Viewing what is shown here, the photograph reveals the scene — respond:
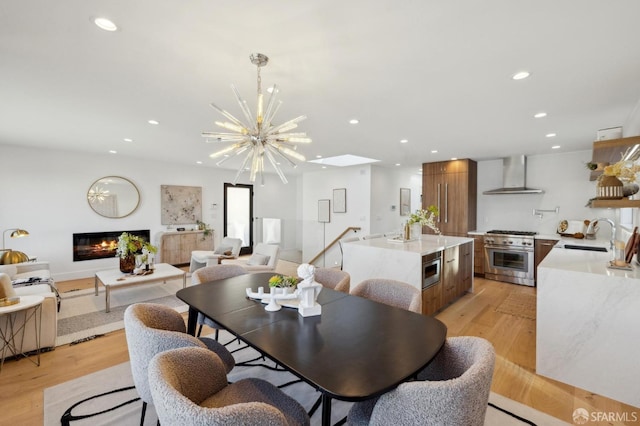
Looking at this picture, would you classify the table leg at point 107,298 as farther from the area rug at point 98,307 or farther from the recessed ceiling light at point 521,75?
the recessed ceiling light at point 521,75

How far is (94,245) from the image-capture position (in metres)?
5.91

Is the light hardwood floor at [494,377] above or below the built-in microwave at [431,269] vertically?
below

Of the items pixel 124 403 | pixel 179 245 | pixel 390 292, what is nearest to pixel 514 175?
pixel 390 292

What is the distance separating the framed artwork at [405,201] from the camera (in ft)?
27.1

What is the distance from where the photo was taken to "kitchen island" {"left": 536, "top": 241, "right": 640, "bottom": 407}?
6.86 feet

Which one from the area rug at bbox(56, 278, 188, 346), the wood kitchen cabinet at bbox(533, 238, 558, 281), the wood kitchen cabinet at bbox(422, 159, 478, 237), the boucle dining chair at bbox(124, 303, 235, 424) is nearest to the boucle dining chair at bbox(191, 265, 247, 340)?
the boucle dining chair at bbox(124, 303, 235, 424)

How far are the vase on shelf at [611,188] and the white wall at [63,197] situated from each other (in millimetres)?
7385

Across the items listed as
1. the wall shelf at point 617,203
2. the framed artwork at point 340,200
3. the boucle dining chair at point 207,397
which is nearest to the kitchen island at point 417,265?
the wall shelf at point 617,203

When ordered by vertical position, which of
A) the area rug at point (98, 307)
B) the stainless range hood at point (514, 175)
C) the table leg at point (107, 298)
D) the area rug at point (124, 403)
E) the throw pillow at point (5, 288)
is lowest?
the area rug at point (124, 403)

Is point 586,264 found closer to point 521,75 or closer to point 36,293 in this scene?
point 521,75

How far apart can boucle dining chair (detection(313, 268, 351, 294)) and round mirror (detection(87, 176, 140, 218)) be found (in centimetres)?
540

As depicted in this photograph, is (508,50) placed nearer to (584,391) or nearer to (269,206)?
(584,391)

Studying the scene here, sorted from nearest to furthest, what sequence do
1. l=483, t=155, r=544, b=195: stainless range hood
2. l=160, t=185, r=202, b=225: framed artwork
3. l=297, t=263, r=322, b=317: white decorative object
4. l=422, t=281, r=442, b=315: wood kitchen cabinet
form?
l=297, t=263, r=322, b=317: white decorative object < l=422, t=281, r=442, b=315: wood kitchen cabinet < l=483, t=155, r=544, b=195: stainless range hood < l=160, t=185, r=202, b=225: framed artwork

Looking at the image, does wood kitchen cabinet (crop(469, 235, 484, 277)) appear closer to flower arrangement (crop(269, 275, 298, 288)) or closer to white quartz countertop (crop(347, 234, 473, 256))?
white quartz countertop (crop(347, 234, 473, 256))
